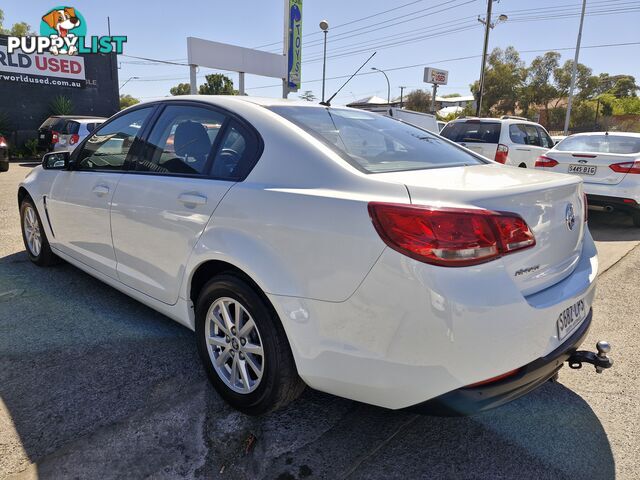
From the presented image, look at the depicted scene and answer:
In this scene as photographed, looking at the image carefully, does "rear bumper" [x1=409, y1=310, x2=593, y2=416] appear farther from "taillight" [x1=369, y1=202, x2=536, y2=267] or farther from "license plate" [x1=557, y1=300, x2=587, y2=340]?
"taillight" [x1=369, y1=202, x2=536, y2=267]

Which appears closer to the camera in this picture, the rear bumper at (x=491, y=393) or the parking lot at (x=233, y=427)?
the rear bumper at (x=491, y=393)

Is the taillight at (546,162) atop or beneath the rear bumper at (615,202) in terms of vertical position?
atop

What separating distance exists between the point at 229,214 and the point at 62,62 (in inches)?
850

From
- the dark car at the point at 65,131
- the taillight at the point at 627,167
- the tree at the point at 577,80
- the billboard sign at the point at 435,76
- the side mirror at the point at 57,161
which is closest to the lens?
the side mirror at the point at 57,161

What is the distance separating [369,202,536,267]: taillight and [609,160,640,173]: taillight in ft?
19.7

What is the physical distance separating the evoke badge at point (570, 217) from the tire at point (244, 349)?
1.40m

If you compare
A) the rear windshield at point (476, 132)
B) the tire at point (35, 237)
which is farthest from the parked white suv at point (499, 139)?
the tire at point (35, 237)

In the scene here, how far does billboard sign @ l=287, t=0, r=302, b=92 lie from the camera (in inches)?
845

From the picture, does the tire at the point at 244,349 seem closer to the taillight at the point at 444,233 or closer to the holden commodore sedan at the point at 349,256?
the holden commodore sedan at the point at 349,256

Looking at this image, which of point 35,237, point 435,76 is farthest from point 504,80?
point 35,237

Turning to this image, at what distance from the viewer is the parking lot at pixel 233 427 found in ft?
6.78

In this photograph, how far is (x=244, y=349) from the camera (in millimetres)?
2326

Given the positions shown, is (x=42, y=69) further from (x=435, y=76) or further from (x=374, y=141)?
(x=435, y=76)

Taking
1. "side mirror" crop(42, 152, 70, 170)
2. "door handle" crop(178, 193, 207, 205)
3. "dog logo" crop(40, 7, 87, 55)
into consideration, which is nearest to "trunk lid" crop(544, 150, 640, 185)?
"door handle" crop(178, 193, 207, 205)
